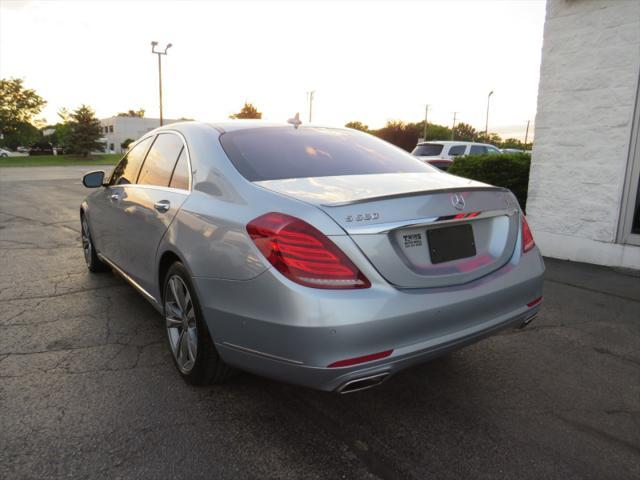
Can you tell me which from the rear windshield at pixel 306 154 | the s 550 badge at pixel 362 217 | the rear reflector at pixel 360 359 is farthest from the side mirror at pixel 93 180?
the rear reflector at pixel 360 359

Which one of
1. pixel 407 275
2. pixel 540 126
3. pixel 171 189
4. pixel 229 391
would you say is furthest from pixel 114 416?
pixel 540 126

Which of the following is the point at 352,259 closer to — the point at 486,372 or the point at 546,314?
the point at 486,372

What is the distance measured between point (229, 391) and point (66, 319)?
1.97 meters

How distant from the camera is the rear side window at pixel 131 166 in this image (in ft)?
13.4

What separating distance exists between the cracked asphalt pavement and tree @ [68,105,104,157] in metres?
62.2

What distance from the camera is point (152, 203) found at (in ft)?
11.1

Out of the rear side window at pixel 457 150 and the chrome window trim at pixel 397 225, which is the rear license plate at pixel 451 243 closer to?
the chrome window trim at pixel 397 225

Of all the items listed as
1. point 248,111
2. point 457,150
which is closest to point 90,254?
point 457,150

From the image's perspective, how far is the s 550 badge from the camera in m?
2.16

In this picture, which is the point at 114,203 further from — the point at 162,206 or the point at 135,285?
the point at 162,206

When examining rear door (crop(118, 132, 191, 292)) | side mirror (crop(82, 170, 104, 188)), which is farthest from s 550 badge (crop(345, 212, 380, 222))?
side mirror (crop(82, 170, 104, 188))

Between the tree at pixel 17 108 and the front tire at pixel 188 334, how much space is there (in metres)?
80.1

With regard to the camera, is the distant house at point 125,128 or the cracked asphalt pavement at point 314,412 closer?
the cracked asphalt pavement at point 314,412

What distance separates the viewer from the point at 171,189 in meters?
3.23
